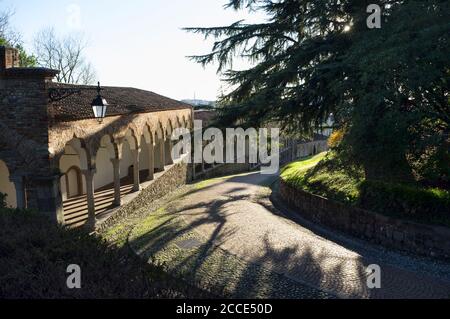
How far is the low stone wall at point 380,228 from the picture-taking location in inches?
357

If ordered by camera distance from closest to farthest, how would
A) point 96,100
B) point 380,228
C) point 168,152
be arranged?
point 96,100 → point 380,228 → point 168,152

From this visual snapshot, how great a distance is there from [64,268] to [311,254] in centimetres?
648

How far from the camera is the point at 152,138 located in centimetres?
2023

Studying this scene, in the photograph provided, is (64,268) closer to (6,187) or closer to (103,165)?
(6,187)

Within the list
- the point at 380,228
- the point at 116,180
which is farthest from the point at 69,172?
the point at 380,228

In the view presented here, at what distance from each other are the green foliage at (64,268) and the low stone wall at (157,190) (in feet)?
29.5

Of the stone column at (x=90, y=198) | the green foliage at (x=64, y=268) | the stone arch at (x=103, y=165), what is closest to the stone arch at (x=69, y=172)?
the stone arch at (x=103, y=165)

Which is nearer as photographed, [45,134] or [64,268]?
[64,268]

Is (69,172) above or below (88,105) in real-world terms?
below

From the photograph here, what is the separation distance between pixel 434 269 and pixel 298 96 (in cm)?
642

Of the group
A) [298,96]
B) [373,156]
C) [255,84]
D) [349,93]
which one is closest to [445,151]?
[373,156]

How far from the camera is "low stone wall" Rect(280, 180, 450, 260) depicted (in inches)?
357

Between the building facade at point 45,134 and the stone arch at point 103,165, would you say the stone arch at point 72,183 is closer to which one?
the building facade at point 45,134

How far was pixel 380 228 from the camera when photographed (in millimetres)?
10250
